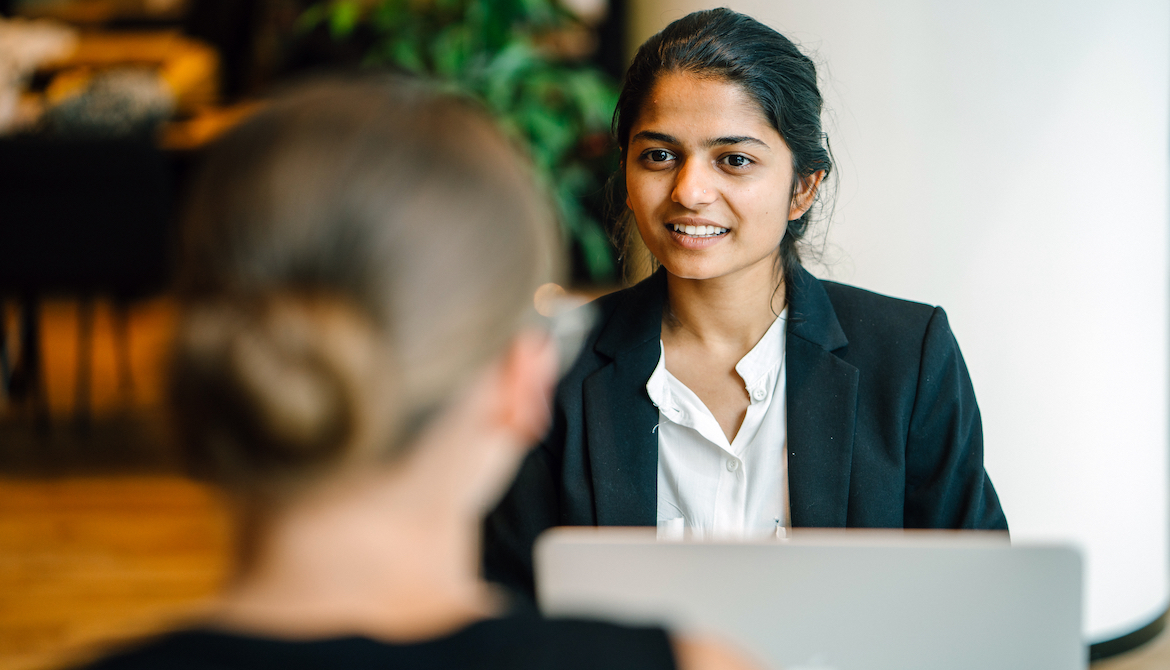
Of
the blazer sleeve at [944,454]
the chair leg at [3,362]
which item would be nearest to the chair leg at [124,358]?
the chair leg at [3,362]

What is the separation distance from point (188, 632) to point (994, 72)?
6.15 feet

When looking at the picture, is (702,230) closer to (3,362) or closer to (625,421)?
(625,421)

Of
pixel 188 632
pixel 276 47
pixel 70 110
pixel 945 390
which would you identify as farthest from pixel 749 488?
pixel 276 47

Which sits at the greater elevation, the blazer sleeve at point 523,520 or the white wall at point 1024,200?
the white wall at point 1024,200

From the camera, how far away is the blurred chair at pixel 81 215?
3641mm

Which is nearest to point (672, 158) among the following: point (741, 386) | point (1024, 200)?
point (741, 386)

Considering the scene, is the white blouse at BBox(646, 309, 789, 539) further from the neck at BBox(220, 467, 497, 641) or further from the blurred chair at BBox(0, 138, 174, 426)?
the blurred chair at BBox(0, 138, 174, 426)

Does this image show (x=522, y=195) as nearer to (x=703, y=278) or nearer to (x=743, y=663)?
(x=743, y=663)

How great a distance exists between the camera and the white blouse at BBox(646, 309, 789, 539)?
1332 millimetres

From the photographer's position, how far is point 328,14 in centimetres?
287

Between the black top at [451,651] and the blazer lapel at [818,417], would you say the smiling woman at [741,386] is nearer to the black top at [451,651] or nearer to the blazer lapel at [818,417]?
the blazer lapel at [818,417]

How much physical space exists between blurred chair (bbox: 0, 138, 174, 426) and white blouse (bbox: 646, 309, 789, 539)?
2.79m

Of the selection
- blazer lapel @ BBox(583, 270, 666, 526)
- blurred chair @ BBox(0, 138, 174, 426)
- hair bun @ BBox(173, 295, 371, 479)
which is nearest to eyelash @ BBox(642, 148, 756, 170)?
blazer lapel @ BBox(583, 270, 666, 526)

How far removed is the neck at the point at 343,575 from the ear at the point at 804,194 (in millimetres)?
1024
